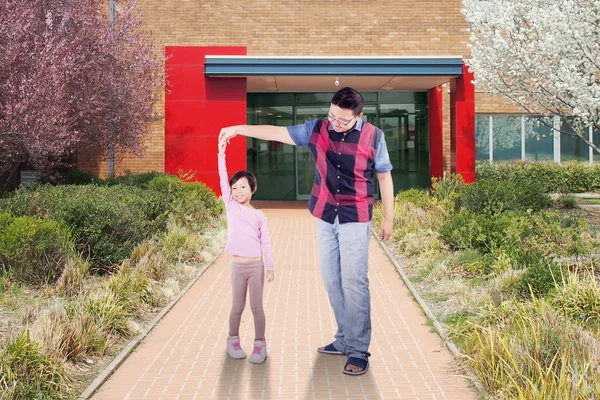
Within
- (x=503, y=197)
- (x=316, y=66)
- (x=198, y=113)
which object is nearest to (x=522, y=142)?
(x=316, y=66)

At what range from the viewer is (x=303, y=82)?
23.4m

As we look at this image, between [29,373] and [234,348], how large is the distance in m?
1.70

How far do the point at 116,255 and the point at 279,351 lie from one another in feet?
15.5

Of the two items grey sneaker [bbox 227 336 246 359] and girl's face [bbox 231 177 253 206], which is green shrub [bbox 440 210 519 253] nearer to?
grey sneaker [bbox 227 336 246 359]

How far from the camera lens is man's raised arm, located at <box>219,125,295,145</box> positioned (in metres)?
6.06

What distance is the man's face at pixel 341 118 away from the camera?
20.6ft

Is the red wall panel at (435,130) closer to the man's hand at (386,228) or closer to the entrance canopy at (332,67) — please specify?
the entrance canopy at (332,67)

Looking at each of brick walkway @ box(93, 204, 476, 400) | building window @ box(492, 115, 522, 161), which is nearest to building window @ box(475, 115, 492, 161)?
building window @ box(492, 115, 522, 161)

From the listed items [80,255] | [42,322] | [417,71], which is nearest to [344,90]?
[42,322]

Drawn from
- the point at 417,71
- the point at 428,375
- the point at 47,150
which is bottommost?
the point at 428,375

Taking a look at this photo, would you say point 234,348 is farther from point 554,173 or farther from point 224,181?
point 554,173

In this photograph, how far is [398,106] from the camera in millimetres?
26438

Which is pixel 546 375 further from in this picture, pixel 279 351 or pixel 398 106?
pixel 398 106

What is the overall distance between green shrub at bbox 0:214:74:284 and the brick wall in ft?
48.3
